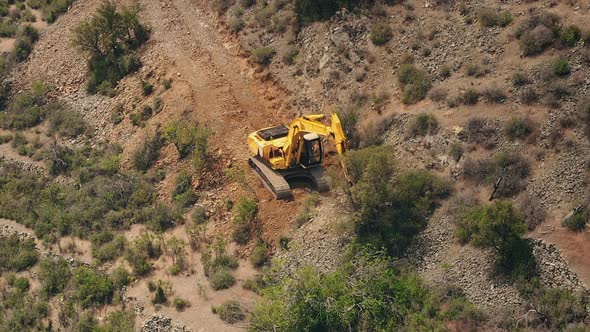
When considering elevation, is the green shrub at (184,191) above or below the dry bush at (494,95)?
below

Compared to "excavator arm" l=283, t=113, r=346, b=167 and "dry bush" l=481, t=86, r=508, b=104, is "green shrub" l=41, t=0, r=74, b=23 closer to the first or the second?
"excavator arm" l=283, t=113, r=346, b=167

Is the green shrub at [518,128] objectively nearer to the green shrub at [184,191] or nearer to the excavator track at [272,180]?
the excavator track at [272,180]

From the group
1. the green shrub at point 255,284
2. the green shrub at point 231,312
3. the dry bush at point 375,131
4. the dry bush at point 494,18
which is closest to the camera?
the green shrub at point 231,312

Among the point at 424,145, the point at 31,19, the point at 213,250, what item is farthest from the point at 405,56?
the point at 31,19

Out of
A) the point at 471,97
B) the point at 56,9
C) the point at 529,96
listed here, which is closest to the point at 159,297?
the point at 471,97

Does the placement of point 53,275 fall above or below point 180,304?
above

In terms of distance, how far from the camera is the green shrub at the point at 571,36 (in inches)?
1355

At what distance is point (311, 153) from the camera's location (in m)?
35.5

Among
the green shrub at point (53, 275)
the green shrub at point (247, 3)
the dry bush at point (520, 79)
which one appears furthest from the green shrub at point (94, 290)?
the dry bush at point (520, 79)

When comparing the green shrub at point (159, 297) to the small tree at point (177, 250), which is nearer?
the green shrub at point (159, 297)

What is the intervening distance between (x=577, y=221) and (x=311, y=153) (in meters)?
12.4

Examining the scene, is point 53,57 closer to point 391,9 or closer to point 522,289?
point 391,9

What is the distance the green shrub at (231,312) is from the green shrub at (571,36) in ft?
62.4

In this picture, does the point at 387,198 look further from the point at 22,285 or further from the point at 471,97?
the point at 22,285
